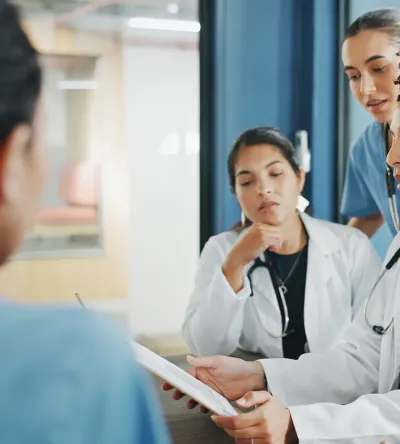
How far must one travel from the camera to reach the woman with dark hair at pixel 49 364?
32 centimetres

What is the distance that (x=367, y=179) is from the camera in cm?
140

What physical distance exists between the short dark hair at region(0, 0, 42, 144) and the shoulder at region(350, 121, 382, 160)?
108 cm

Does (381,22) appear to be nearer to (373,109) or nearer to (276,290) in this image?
(373,109)

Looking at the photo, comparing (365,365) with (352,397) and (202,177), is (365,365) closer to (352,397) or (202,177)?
(352,397)

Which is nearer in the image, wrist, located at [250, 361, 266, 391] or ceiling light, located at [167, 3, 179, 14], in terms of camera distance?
wrist, located at [250, 361, 266, 391]

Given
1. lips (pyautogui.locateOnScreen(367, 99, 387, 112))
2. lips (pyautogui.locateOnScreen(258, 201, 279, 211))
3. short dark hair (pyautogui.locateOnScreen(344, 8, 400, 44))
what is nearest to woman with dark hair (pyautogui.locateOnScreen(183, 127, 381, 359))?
lips (pyautogui.locateOnScreen(258, 201, 279, 211))

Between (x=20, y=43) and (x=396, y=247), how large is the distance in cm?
100

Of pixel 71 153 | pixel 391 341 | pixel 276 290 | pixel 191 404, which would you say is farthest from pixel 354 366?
pixel 71 153

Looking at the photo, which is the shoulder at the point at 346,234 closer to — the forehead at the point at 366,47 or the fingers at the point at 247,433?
the forehead at the point at 366,47

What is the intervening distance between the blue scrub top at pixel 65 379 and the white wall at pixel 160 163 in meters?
1.06

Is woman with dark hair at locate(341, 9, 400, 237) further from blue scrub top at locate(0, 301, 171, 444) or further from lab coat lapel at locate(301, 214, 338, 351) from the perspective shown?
blue scrub top at locate(0, 301, 171, 444)

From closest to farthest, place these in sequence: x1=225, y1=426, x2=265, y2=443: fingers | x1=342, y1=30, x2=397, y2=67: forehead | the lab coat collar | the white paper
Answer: the white paper, x1=225, y1=426, x2=265, y2=443: fingers, x1=342, y1=30, x2=397, y2=67: forehead, the lab coat collar

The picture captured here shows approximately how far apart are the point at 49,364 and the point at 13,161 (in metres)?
0.14

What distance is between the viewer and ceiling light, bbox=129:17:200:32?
142 cm
